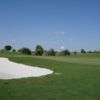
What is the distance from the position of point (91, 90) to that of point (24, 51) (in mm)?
101049

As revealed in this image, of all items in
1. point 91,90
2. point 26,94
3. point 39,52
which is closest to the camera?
point 26,94

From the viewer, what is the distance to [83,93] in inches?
529

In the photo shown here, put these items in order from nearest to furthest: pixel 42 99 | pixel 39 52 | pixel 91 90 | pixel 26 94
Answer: pixel 42 99 → pixel 26 94 → pixel 91 90 → pixel 39 52

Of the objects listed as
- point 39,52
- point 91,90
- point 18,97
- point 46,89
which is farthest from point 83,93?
point 39,52

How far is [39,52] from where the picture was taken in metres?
113

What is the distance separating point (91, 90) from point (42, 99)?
3.55 metres

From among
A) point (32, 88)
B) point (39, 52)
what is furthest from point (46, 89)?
point (39, 52)

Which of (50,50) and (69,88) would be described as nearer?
(69,88)

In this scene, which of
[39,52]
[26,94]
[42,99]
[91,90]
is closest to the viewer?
[42,99]

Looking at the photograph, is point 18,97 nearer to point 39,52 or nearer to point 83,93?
point 83,93

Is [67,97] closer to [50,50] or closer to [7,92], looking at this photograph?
[7,92]

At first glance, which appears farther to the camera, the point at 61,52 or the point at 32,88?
the point at 61,52

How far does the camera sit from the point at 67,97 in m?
12.4

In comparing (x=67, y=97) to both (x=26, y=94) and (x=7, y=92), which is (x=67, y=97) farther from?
(x=7, y=92)
